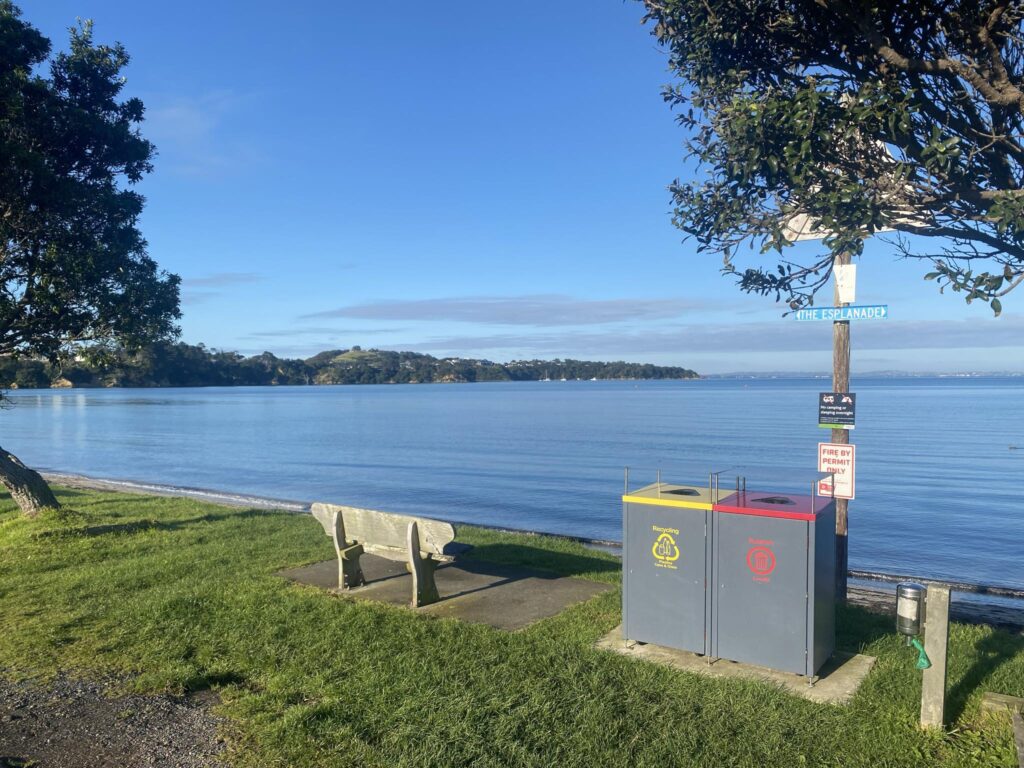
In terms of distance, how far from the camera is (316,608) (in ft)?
21.2

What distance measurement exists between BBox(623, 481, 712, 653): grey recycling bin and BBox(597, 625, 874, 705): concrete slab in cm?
9

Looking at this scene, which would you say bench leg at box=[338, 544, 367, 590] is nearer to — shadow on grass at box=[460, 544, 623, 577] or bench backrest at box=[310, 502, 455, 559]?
bench backrest at box=[310, 502, 455, 559]

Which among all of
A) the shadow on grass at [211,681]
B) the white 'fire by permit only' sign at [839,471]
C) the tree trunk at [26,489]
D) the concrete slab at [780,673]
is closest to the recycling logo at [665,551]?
the concrete slab at [780,673]

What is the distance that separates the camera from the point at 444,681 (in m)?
4.81

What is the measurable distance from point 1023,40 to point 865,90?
104 cm

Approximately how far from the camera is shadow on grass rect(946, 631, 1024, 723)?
14.8 feet

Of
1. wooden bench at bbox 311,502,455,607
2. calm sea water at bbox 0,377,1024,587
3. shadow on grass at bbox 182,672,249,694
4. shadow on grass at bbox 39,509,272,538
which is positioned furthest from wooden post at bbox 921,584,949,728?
shadow on grass at bbox 39,509,272,538

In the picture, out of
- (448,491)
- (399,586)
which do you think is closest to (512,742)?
(399,586)

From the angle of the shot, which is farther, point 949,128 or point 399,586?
point 399,586

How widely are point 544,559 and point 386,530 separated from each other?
2469mm

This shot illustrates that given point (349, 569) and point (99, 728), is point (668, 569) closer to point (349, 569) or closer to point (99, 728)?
point (349, 569)

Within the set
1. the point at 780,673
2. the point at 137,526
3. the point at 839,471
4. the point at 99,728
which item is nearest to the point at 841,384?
the point at 839,471

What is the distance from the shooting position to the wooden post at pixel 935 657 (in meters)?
4.20

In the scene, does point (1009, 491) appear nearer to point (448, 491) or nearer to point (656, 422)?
point (448, 491)
